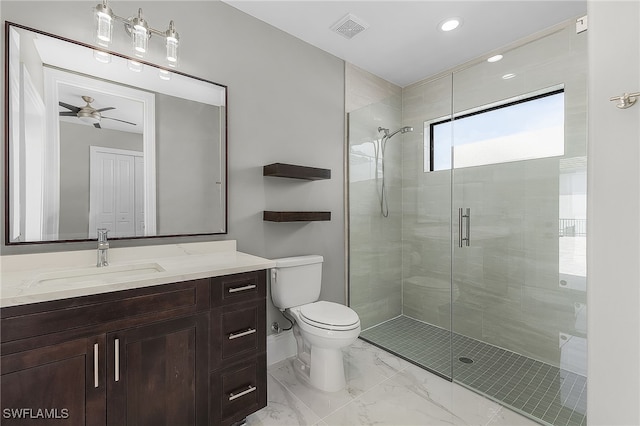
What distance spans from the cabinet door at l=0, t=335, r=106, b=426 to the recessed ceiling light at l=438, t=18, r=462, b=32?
281 centimetres

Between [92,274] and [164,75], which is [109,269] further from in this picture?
[164,75]

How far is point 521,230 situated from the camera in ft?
6.93

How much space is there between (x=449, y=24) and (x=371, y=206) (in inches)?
62.3

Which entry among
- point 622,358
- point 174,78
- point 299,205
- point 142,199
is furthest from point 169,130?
point 622,358

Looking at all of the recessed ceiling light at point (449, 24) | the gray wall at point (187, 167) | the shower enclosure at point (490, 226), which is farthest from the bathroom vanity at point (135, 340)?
the recessed ceiling light at point (449, 24)

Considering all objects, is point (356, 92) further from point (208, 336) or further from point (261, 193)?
point (208, 336)

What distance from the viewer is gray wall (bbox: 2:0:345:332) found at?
5.84ft

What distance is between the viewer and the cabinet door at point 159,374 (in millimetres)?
1181

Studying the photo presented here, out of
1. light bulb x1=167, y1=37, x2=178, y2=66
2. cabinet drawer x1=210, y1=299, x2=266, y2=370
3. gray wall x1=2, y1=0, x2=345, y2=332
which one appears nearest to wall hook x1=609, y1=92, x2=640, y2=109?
cabinet drawer x1=210, y1=299, x2=266, y2=370

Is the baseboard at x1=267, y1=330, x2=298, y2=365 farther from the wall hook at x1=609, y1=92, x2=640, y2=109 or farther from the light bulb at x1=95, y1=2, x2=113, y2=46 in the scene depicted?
the wall hook at x1=609, y1=92, x2=640, y2=109

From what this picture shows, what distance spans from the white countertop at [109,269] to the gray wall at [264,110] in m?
0.06

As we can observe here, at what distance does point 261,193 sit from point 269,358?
1.24 meters

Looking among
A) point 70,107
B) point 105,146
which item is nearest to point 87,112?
point 70,107

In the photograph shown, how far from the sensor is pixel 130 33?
5.46ft
